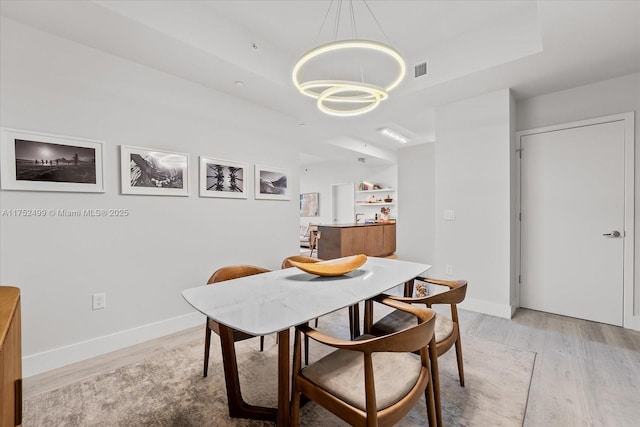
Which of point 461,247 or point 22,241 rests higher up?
point 22,241

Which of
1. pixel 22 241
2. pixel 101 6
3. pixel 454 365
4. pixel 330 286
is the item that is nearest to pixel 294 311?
pixel 330 286

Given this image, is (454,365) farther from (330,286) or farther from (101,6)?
(101,6)

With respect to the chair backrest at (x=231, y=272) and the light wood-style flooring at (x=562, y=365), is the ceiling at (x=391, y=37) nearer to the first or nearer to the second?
the chair backrest at (x=231, y=272)

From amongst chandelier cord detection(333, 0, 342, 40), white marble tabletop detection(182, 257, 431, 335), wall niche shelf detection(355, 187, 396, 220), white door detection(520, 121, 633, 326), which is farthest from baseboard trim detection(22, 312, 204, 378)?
wall niche shelf detection(355, 187, 396, 220)

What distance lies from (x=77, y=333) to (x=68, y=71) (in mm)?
2053

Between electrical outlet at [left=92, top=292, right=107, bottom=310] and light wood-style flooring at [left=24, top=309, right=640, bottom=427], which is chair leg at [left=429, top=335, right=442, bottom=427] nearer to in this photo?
light wood-style flooring at [left=24, top=309, right=640, bottom=427]

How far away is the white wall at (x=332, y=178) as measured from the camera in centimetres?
847

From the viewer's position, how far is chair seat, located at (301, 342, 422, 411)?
43.7 inches

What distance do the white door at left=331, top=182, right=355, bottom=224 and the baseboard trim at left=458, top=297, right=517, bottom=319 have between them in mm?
5767

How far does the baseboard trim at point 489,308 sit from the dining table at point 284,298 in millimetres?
1559

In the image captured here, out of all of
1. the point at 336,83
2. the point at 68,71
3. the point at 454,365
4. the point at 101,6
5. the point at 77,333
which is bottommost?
the point at 454,365

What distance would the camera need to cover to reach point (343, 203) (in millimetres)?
9227

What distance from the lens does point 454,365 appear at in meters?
2.09

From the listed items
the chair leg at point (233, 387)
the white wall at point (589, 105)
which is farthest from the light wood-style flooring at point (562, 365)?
the chair leg at point (233, 387)
